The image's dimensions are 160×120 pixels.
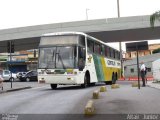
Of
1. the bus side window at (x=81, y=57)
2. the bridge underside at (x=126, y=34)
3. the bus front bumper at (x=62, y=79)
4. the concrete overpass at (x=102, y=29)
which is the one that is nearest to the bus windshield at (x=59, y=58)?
the bus side window at (x=81, y=57)

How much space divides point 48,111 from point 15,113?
0.98m

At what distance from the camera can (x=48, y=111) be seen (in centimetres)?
1178

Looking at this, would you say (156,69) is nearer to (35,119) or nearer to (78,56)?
(78,56)

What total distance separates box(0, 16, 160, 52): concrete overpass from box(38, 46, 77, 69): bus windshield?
→ 62.6 ft

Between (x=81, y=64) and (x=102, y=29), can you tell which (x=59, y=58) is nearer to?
(x=81, y=64)

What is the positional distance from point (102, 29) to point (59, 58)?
21138mm

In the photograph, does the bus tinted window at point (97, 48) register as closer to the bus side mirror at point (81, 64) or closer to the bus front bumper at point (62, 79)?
the bus side mirror at point (81, 64)

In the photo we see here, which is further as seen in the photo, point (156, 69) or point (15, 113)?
point (156, 69)

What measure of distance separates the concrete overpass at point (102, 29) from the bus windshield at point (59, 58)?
62.6 ft

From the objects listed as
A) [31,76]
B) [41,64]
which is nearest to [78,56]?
[41,64]

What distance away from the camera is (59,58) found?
22.9 meters

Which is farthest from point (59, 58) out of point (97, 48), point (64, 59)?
point (97, 48)

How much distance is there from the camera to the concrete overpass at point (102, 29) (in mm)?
42188

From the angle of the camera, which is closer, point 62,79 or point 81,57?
point 62,79
